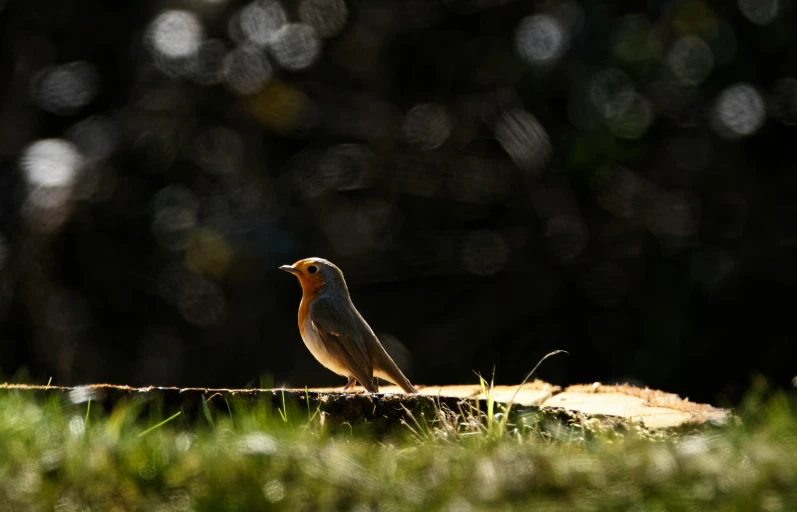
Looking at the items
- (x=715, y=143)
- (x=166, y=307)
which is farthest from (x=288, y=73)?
(x=715, y=143)

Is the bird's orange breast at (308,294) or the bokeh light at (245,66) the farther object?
the bokeh light at (245,66)

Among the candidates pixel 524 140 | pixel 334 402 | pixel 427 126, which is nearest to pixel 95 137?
pixel 427 126

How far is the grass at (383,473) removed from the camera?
7.42ft

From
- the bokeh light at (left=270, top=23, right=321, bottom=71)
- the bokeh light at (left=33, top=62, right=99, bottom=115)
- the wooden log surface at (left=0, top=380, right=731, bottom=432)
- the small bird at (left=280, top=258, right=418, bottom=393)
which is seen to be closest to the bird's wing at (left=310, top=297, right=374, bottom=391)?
the small bird at (left=280, top=258, right=418, bottom=393)

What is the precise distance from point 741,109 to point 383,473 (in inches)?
244

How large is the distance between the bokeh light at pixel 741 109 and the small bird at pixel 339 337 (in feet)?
11.8

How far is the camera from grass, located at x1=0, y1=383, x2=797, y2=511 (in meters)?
2.26

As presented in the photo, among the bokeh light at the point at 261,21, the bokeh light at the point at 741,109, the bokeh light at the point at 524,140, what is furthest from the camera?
the bokeh light at the point at 261,21

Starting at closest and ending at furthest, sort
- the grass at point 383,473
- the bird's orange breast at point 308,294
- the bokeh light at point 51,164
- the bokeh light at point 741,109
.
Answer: the grass at point 383,473
the bird's orange breast at point 308,294
the bokeh light at point 741,109
the bokeh light at point 51,164

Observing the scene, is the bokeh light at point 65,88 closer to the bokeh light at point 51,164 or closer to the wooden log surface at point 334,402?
the bokeh light at point 51,164

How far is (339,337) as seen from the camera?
536 centimetres

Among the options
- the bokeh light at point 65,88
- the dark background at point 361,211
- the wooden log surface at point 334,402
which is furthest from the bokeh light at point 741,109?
the bokeh light at point 65,88

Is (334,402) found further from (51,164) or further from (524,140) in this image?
(51,164)

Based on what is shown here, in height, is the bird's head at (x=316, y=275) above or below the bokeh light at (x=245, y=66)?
below
